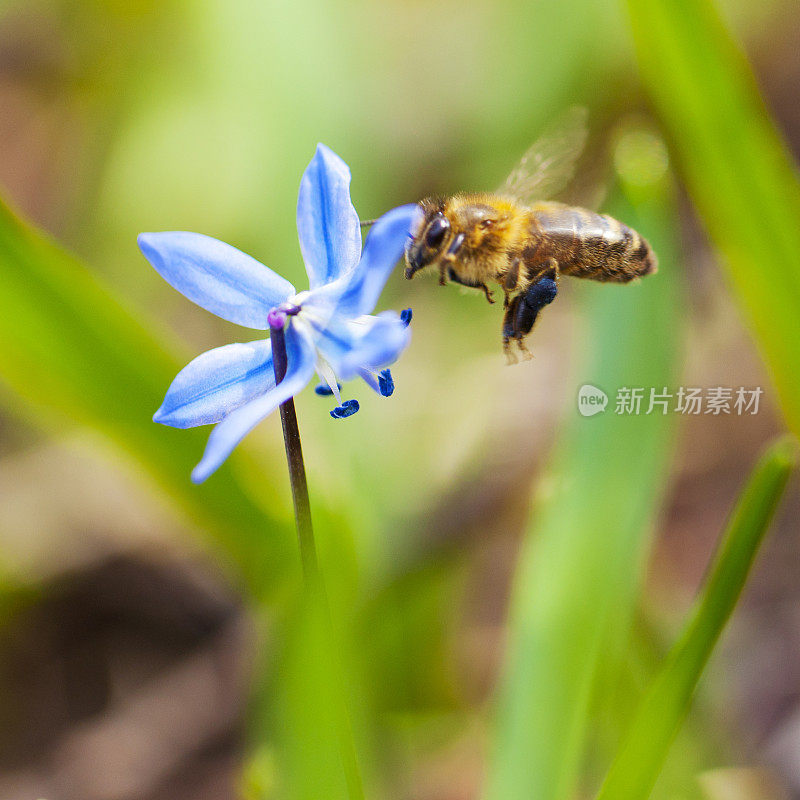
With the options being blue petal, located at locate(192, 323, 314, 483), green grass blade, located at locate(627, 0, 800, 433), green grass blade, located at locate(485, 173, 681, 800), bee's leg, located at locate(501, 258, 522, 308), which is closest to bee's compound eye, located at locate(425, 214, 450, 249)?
bee's leg, located at locate(501, 258, 522, 308)

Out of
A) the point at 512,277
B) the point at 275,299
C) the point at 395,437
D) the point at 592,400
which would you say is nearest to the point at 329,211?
the point at 275,299

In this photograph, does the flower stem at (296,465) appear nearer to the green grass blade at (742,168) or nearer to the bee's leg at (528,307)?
the bee's leg at (528,307)

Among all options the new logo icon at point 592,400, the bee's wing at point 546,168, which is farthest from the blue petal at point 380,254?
the new logo icon at point 592,400

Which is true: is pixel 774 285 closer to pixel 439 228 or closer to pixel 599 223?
pixel 599 223

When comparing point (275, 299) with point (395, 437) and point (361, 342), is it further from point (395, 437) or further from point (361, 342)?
point (395, 437)

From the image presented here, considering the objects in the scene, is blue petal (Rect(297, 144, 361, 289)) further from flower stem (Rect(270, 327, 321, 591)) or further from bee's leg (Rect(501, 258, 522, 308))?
bee's leg (Rect(501, 258, 522, 308))

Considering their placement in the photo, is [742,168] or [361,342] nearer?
[361,342]
